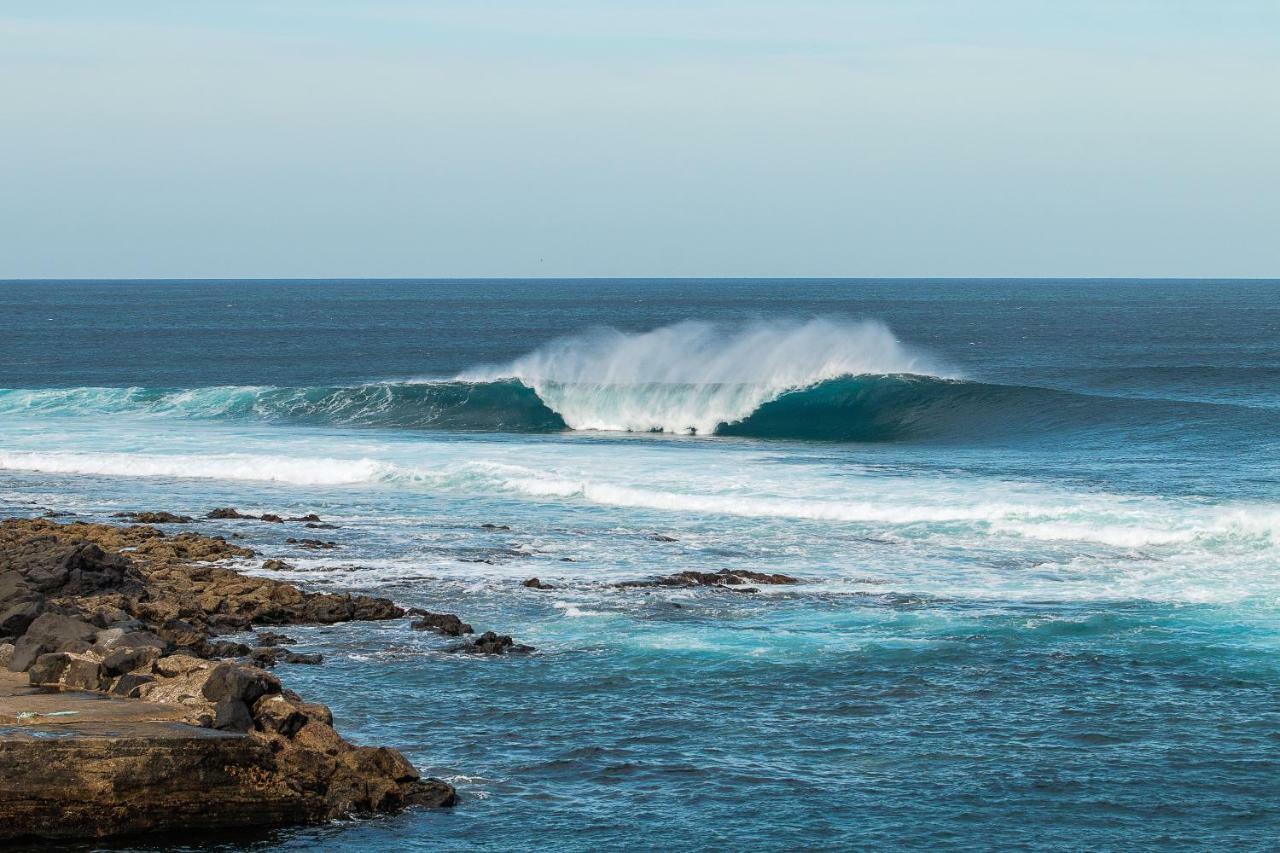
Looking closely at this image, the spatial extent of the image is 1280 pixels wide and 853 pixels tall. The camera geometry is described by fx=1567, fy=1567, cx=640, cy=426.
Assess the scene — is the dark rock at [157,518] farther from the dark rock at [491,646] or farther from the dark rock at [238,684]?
the dark rock at [238,684]

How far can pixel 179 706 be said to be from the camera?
12.3 m

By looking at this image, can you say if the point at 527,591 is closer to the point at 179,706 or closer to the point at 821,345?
→ the point at 179,706

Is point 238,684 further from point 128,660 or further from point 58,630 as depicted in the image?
point 58,630

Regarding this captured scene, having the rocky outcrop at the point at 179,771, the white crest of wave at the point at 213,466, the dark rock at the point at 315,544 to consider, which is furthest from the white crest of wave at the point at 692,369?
the rocky outcrop at the point at 179,771

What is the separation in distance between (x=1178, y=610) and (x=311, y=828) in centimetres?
1095

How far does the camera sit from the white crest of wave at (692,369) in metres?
44.5

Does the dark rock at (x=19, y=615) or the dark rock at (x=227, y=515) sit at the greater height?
the dark rock at (x=19, y=615)

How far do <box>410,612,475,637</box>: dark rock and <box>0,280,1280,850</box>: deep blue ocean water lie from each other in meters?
0.37

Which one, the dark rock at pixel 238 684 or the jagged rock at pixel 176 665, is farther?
the jagged rock at pixel 176 665

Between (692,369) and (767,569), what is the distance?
1076 inches

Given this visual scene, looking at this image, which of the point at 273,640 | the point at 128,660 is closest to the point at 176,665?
the point at 128,660

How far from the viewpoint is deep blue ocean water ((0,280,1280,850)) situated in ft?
38.4

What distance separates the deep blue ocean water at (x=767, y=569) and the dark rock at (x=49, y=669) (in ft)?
7.81

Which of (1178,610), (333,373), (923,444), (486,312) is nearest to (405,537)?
(1178,610)
